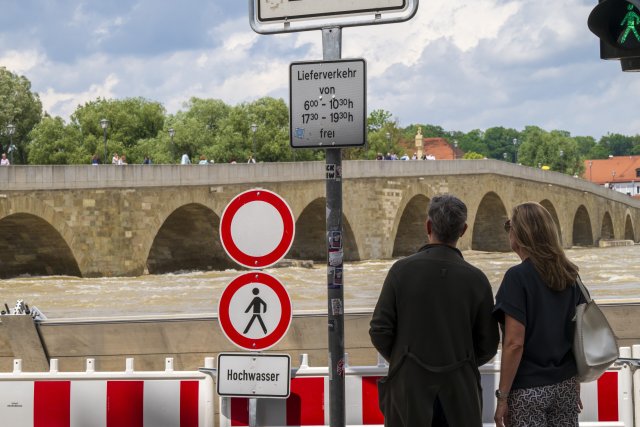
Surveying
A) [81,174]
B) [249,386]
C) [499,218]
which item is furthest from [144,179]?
[249,386]

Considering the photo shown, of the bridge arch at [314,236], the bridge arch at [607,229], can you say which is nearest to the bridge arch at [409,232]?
the bridge arch at [314,236]

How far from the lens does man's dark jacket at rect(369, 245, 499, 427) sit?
3.46 meters

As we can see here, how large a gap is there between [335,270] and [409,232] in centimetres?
3602

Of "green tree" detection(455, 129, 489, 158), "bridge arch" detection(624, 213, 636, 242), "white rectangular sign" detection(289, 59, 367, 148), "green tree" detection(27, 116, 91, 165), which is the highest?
"green tree" detection(455, 129, 489, 158)

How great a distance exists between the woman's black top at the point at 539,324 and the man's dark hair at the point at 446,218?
0.78ft

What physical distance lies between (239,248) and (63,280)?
22.5m

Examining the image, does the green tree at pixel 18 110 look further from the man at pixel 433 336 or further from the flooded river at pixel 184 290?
the man at pixel 433 336

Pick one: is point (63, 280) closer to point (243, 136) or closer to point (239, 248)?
point (239, 248)

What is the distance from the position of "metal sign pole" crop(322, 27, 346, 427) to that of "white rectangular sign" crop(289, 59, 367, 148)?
0.05 meters

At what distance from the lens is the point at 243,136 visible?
5603 centimetres

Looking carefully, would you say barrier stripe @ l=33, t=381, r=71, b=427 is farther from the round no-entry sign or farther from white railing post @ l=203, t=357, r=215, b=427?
the round no-entry sign

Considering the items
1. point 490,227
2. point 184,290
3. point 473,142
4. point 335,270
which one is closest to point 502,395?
point 335,270

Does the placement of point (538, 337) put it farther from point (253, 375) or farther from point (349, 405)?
point (349, 405)

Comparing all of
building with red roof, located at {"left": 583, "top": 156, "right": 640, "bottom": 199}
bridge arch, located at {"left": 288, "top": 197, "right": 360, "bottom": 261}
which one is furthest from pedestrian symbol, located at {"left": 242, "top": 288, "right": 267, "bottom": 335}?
building with red roof, located at {"left": 583, "top": 156, "right": 640, "bottom": 199}
